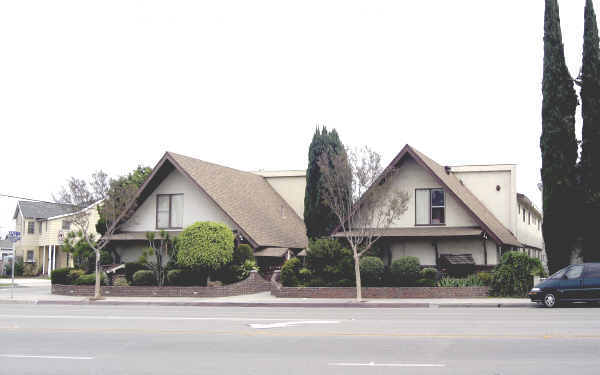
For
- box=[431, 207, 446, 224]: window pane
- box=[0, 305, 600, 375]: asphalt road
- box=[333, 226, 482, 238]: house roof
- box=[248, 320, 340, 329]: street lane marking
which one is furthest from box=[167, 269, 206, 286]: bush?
box=[248, 320, 340, 329]: street lane marking

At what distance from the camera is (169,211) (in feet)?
126

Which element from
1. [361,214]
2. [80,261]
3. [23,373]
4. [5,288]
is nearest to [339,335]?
[23,373]

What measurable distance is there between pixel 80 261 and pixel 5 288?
8.18m

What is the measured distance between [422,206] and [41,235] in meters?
42.7

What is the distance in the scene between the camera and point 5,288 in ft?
145

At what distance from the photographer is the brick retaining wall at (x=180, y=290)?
32250mm

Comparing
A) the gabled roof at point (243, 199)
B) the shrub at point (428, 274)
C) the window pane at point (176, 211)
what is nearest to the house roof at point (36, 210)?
the gabled roof at point (243, 199)

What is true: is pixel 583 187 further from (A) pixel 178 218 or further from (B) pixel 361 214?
(A) pixel 178 218

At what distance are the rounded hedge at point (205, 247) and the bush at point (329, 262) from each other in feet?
12.6

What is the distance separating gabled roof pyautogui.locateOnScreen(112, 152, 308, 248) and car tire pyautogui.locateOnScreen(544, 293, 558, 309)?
47.4 ft

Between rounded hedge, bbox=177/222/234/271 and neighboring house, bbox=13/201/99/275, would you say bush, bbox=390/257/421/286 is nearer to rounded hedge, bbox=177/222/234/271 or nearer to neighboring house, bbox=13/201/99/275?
rounded hedge, bbox=177/222/234/271

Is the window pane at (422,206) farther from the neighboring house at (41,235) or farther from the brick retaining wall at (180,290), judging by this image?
the neighboring house at (41,235)

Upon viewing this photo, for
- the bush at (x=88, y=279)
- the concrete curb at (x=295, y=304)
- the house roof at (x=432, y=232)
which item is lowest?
the concrete curb at (x=295, y=304)

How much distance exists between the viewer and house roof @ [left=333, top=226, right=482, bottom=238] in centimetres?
3228
